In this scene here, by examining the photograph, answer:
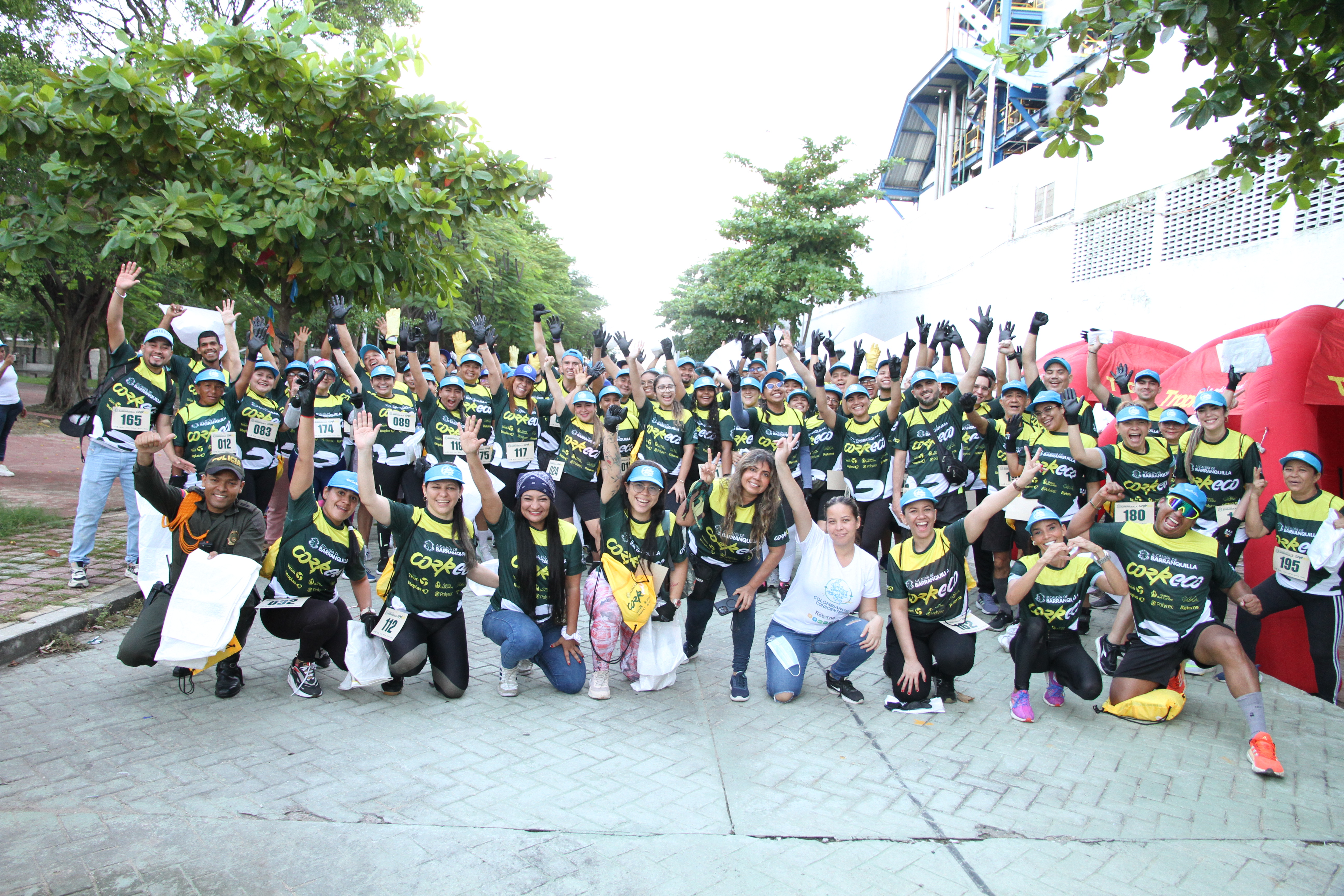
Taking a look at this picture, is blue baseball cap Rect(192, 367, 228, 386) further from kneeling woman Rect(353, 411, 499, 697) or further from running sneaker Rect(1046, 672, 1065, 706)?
running sneaker Rect(1046, 672, 1065, 706)

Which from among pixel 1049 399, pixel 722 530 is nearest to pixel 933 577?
pixel 722 530

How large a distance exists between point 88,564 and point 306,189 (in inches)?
144

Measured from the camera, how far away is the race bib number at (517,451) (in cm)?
753

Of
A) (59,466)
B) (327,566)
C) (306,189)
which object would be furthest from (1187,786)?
(59,466)

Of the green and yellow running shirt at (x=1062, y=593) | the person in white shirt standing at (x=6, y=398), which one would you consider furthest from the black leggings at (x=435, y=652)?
the person in white shirt standing at (x=6, y=398)

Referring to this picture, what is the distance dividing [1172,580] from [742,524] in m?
2.58

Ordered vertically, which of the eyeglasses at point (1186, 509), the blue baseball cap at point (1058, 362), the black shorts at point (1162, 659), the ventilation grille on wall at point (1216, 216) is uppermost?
the ventilation grille on wall at point (1216, 216)

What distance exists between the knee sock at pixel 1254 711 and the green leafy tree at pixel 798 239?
1942 centimetres

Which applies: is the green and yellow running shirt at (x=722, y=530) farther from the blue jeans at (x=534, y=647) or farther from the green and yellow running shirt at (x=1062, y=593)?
the green and yellow running shirt at (x=1062, y=593)

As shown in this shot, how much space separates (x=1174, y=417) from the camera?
635cm

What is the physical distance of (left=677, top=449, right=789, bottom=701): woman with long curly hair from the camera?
16.7 ft

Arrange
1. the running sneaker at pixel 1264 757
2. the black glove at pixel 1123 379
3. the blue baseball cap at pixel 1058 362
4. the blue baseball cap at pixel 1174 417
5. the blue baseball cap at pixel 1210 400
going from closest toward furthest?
the running sneaker at pixel 1264 757
the blue baseball cap at pixel 1210 400
the blue baseball cap at pixel 1174 417
the blue baseball cap at pixel 1058 362
the black glove at pixel 1123 379

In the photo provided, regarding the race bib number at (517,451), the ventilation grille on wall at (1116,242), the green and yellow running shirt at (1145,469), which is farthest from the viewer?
the ventilation grille on wall at (1116,242)

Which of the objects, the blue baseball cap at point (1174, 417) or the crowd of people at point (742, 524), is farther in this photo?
the blue baseball cap at point (1174, 417)
